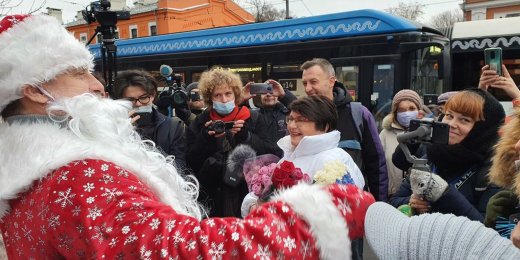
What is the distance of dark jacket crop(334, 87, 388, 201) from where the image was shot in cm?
331

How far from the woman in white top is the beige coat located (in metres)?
1.50

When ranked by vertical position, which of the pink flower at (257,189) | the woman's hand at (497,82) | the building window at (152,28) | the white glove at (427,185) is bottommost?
the pink flower at (257,189)

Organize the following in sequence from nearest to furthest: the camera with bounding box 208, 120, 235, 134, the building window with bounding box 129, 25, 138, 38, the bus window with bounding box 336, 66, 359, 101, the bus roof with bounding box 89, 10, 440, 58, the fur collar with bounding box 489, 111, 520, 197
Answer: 1. the fur collar with bounding box 489, 111, 520, 197
2. the camera with bounding box 208, 120, 235, 134
3. the bus roof with bounding box 89, 10, 440, 58
4. the bus window with bounding box 336, 66, 359, 101
5. the building window with bounding box 129, 25, 138, 38

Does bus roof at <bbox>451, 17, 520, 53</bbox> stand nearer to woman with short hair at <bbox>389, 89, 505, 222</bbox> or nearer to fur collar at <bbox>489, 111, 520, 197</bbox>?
woman with short hair at <bbox>389, 89, 505, 222</bbox>

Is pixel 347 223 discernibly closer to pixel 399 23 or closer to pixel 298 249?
pixel 298 249

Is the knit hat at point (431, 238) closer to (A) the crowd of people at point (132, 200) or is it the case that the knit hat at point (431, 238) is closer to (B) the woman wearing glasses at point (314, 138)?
(A) the crowd of people at point (132, 200)

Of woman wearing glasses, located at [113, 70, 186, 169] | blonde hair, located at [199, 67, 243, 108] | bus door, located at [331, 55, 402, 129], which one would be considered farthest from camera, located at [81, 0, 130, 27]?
bus door, located at [331, 55, 402, 129]

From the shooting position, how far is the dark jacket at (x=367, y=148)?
10.9 feet

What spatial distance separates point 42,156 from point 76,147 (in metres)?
0.09

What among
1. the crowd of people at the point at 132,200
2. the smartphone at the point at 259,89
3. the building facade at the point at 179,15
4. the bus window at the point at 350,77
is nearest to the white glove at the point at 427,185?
the crowd of people at the point at 132,200

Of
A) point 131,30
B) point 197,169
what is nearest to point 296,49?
point 197,169

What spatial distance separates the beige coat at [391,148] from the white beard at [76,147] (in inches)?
121

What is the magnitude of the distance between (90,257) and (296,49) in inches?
288

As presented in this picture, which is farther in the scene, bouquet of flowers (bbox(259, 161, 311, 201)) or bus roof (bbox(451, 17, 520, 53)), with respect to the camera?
bus roof (bbox(451, 17, 520, 53))
